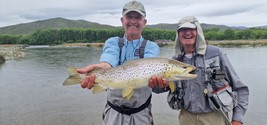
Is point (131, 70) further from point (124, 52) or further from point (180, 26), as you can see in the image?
point (180, 26)

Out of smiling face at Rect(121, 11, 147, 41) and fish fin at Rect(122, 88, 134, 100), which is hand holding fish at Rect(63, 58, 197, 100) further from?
smiling face at Rect(121, 11, 147, 41)

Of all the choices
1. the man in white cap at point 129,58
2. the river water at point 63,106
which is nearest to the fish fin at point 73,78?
the man in white cap at point 129,58

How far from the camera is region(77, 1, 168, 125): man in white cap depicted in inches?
161

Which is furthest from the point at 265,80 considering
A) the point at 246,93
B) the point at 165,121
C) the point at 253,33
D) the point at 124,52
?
the point at 253,33

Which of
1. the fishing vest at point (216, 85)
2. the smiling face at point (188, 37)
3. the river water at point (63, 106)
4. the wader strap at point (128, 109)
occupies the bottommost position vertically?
the river water at point (63, 106)

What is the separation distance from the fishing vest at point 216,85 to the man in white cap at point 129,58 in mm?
755

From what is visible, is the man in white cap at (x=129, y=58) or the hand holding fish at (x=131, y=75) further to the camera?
the man in white cap at (x=129, y=58)

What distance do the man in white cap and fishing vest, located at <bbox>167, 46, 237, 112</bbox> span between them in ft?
2.48

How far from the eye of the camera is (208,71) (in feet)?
14.3

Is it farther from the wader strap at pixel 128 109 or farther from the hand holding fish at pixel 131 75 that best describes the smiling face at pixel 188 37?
the wader strap at pixel 128 109

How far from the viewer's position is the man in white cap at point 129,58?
13.4 feet

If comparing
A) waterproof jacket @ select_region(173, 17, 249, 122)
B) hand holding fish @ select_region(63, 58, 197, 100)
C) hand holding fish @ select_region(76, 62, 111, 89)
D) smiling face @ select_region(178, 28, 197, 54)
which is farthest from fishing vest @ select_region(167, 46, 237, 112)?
hand holding fish @ select_region(76, 62, 111, 89)

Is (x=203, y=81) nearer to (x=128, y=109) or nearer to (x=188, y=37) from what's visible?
(x=188, y=37)

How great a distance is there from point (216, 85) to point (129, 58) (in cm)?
142
